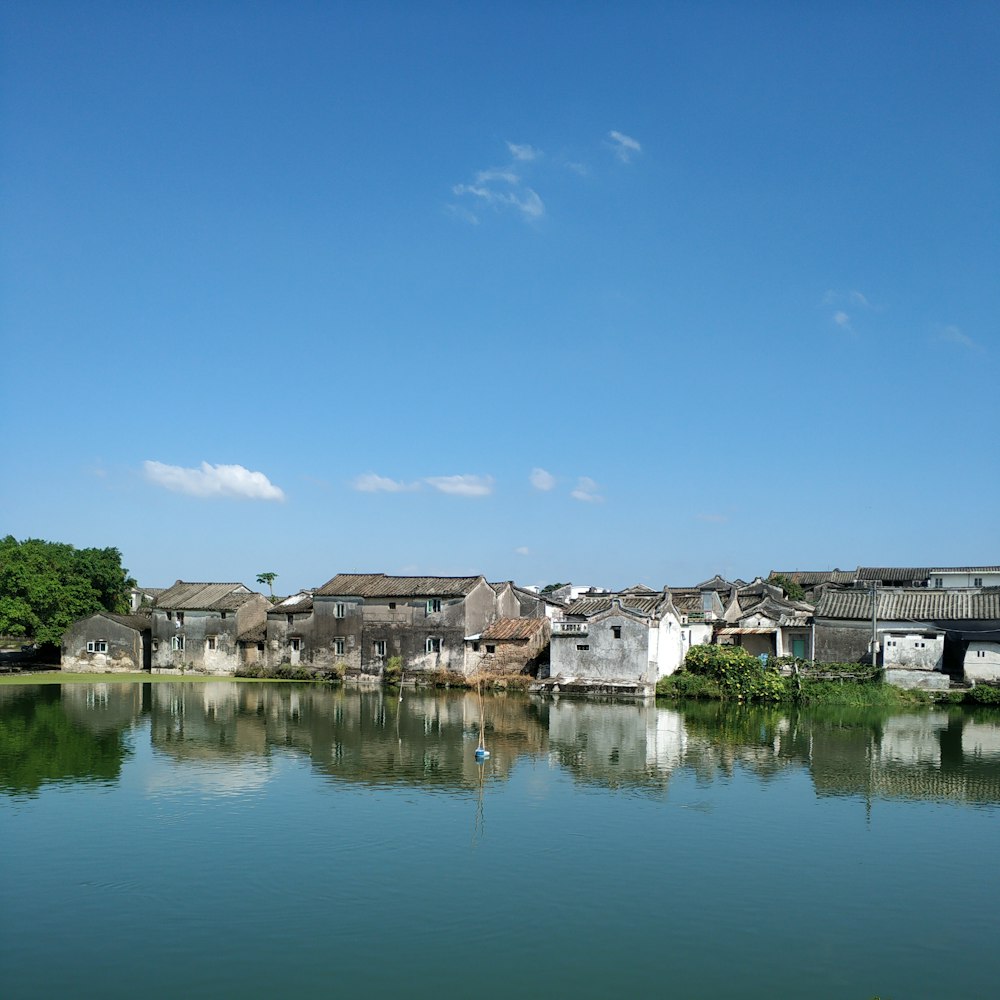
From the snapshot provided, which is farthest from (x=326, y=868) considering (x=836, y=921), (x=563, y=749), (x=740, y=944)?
(x=563, y=749)

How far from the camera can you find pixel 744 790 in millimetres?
20156

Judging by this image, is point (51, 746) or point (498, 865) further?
point (51, 746)

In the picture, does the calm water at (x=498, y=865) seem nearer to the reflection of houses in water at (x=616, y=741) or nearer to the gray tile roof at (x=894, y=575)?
the reflection of houses in water at (x=616, y=741)

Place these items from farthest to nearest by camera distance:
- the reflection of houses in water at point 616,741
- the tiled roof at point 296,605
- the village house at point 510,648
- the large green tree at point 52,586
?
the tiled roof at point 296,605
the large green tree at point 52,586
the village house at point 510,648
the reflection of houses in water at point 616,741

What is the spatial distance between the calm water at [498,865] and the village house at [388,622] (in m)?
15.0

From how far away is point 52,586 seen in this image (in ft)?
149

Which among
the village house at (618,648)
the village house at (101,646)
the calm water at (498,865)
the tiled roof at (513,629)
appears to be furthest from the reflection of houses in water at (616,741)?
the village house at (101,646)

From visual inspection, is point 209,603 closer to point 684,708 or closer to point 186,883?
point 684,708

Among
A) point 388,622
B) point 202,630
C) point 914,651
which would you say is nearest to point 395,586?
point 388,622

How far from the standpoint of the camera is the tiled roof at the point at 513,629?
41188mm

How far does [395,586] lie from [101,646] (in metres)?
15.7

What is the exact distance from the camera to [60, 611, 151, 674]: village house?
46.1m

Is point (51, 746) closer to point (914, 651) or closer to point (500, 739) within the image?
point (500, 739)

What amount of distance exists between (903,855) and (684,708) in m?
18.5
